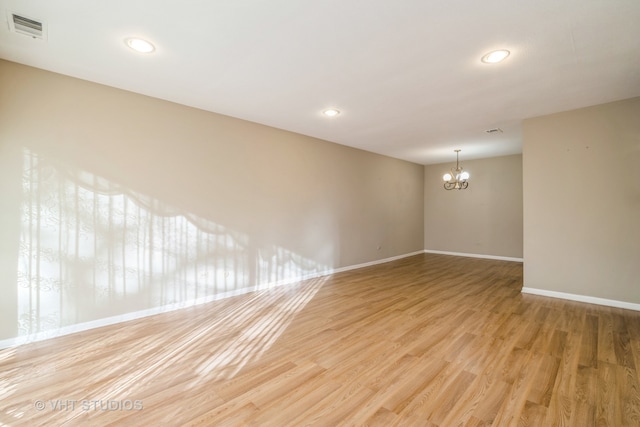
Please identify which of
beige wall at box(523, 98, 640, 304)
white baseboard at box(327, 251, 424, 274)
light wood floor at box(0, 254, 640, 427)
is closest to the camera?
light wood floor at box(0, 254, 640, 427)

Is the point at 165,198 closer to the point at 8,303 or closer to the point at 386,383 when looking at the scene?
the point at 8,303

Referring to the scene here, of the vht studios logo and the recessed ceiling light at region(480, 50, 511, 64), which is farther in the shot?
the recessed ceiling light at region(480, 50, 511, 64)

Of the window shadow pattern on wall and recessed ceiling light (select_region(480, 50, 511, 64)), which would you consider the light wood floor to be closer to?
the window shadow pattern on wall

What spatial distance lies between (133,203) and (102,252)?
63 cm

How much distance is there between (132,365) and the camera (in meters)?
2.24

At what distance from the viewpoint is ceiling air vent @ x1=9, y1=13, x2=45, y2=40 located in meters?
2.04

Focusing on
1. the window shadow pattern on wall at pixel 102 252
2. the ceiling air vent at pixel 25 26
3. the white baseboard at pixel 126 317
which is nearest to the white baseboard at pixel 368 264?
the white baseboard at pixel 126 317

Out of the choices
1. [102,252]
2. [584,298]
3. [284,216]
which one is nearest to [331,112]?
[284,216]

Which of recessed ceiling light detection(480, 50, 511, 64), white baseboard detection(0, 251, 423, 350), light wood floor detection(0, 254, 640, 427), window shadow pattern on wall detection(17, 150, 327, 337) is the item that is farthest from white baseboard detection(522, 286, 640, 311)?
window shadow pattern on wall detection(17, 150, 327, 337)

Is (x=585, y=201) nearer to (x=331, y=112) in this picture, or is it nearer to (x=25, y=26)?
(x=331, y=112)

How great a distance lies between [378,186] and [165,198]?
15.7 ft

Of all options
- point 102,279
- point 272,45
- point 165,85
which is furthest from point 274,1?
point 102,279

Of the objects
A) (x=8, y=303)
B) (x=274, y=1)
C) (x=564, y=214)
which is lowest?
(x=8, y=303)

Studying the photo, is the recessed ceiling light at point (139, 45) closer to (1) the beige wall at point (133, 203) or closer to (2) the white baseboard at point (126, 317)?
(1) the beige wall at point (133, 203)
